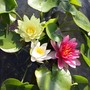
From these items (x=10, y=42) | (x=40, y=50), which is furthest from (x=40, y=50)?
(x=10, y=42)

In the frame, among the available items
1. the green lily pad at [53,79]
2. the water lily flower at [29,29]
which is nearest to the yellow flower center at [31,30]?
the water lily flower at [29,29]

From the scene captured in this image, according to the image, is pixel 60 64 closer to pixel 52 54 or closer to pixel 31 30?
pixel 52 54

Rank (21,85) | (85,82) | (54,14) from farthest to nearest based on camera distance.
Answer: (54,14)
(85,82)
(21,85)

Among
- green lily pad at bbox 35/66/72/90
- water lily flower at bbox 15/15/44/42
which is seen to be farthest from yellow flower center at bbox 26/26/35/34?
green lily pad at bbox 35/66/72/90

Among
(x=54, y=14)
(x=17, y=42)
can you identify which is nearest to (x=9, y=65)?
(x=17, y=42)

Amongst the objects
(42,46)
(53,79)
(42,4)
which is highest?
(42,4)

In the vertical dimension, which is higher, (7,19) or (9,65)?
(7,19)

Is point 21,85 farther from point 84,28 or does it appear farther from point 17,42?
point 84,28
